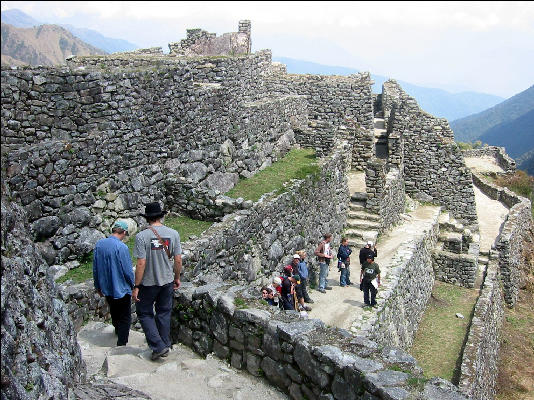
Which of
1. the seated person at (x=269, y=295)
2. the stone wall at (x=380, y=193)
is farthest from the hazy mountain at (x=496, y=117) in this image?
the seated person at (x=269, y=295)

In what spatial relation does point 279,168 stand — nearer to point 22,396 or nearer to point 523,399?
point 523,399

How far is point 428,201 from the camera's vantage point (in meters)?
23.4

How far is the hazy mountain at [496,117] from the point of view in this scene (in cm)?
15050

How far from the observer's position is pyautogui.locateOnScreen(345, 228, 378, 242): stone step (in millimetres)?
16719

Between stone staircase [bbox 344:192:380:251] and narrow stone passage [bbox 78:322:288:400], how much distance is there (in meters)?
10.5

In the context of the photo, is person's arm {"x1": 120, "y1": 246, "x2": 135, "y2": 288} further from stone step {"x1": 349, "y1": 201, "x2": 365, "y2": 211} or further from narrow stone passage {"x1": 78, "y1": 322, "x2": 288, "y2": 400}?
stone step {"x1": 349, "y1": 201, "x2": 365, "y2": 211}

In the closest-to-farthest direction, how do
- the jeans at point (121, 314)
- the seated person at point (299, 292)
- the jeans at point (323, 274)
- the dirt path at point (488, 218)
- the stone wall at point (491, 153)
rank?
the jeans at point (121, 314) < the seated person at point (299, 292) < the jeans at point (323, 274) < the dirt path at point (488, 218) < the stone wall at point (491, 153)

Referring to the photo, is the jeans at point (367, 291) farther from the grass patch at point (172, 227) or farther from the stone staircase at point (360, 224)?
the grass patch at point (172, 227)

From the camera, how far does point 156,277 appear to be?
6594mm

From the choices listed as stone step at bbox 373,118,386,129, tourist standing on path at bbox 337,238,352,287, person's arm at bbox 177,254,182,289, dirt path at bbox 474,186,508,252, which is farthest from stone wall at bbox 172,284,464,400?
stone step at bbox 373,118,386,129

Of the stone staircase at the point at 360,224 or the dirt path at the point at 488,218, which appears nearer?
the stone staircase at the point at 360,224

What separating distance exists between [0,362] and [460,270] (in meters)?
18.7

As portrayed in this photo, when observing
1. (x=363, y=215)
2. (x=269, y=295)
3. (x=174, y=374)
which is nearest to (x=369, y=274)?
(x=269, y=295)

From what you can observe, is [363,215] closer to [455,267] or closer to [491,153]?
[455,267]
